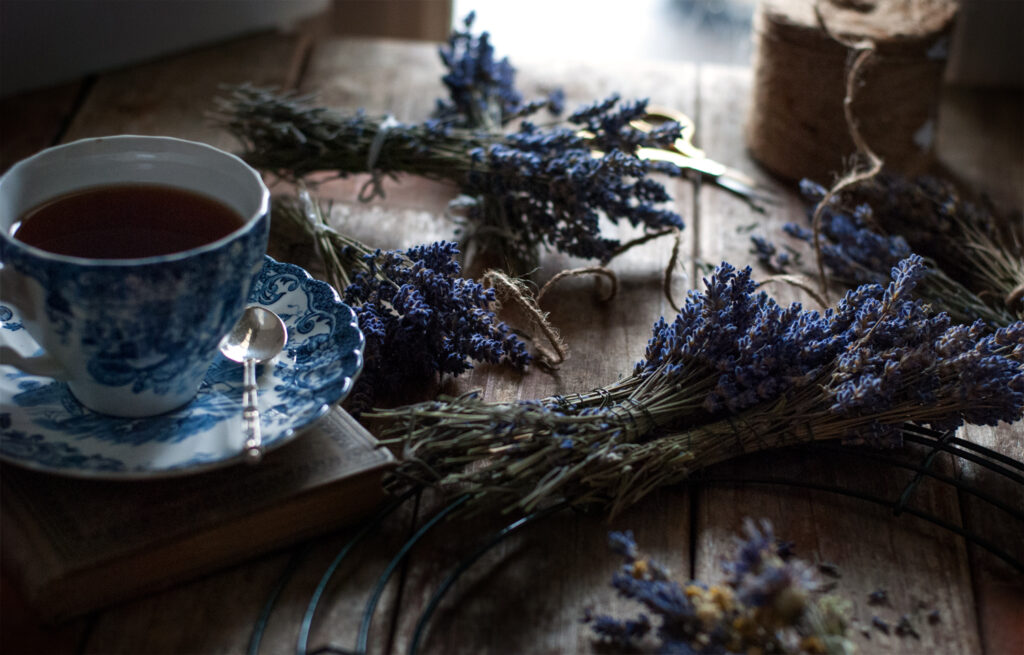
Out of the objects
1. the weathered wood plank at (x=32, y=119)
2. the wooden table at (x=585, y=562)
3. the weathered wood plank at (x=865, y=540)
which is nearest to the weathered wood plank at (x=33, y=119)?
the weathered wood plank at (x=32, y=119)

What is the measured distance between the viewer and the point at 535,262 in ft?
4.14

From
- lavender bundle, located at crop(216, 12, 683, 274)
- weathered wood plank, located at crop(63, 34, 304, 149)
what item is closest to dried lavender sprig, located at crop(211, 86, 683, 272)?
lavender bundle, located at crop(216, 12, 683, 274)

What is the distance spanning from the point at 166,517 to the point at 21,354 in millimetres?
199

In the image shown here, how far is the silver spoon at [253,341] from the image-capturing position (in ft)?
2.81

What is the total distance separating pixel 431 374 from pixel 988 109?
1.24 metres

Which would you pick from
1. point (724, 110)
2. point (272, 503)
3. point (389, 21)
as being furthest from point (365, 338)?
point (389, 21)

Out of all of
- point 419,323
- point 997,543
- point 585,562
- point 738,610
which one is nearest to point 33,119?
point 419,323

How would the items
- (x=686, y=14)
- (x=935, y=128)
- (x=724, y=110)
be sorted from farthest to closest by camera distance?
(x=686, y=14), (x=724, y=110), (x=935, y=128)

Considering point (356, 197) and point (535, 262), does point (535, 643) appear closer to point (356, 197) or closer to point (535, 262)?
point (535, 262)

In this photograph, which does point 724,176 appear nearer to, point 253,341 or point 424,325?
point 424,325

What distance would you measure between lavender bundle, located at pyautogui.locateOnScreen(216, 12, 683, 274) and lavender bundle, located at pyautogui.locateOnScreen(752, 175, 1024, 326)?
21 centimetres

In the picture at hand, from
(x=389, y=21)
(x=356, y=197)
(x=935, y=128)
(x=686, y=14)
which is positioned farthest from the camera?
(x=686, y=14)

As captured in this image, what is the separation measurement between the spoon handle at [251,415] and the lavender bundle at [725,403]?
4.6 inches

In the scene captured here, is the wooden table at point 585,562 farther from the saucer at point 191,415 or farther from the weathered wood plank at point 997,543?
the saucer at point 191,415
